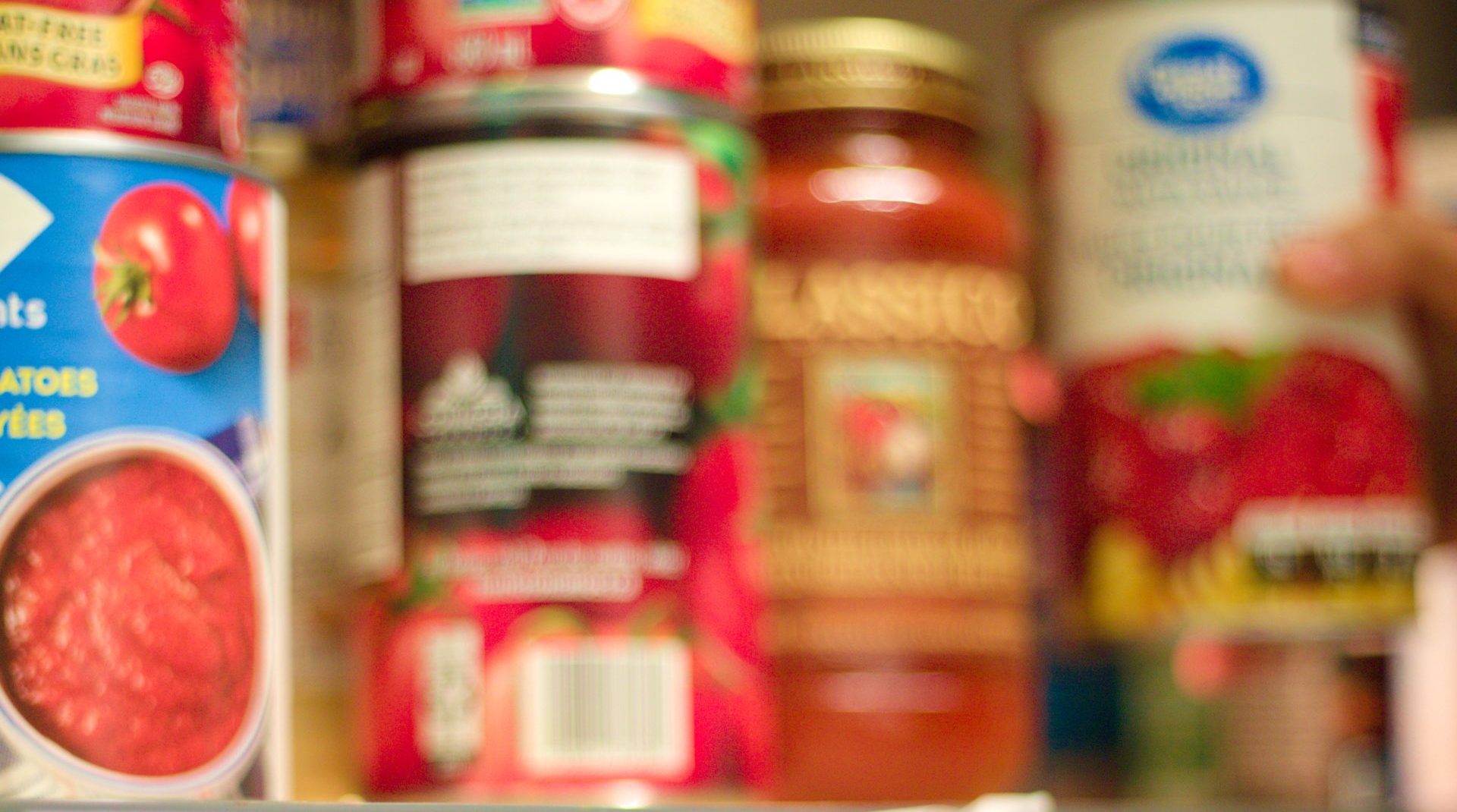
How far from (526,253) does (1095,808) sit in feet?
0.86

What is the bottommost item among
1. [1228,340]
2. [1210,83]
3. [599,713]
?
[599,713]

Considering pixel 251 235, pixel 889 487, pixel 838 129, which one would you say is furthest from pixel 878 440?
pixel 251 235

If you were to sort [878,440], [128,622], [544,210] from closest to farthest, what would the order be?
[128,622] < [544,210] < [878,440]

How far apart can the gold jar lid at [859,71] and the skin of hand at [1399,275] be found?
0.16 metres

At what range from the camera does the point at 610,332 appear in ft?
1.99

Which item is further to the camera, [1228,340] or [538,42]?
[1228,340]

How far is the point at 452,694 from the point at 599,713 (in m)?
0.05

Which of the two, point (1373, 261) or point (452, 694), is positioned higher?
point (1373, 261)

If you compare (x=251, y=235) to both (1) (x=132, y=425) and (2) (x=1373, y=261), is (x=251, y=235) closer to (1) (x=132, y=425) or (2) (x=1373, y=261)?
(1) (x=132, y=425)

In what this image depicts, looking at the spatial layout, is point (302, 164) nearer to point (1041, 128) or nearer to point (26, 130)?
point (26, 130)

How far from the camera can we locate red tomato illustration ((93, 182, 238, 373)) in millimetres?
517

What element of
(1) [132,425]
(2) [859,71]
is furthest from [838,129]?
(1) [132,425]

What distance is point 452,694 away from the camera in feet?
1.96

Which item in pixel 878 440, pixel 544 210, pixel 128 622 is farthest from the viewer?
pixel 878 440
